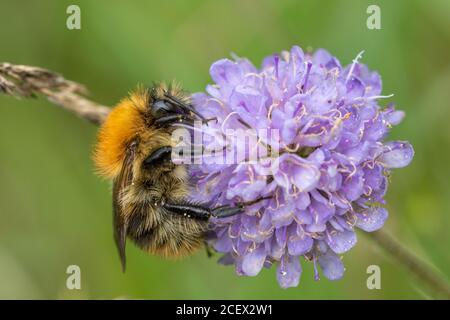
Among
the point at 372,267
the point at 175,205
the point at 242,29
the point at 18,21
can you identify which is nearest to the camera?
the point at 175,205

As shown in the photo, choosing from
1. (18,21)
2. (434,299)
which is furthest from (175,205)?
(18,21)

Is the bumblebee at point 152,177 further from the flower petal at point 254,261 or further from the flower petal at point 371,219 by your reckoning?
the flower petal at point 371,219

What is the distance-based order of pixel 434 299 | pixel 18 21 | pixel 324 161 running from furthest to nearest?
pixel 18 21, pixel 434 299, pixel 324 161

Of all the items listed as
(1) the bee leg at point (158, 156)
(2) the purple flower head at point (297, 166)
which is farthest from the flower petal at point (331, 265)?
(1) the bee leg at point (158, 156)

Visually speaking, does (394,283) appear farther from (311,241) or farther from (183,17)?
(183,17)

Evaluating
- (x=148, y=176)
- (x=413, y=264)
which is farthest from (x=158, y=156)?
(x=413, y=264)

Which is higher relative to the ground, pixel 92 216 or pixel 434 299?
pixel 92 216
